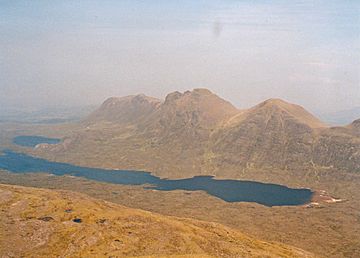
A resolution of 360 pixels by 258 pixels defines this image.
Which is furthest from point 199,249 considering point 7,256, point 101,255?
point 7,256

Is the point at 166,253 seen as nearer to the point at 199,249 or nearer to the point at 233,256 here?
the point at 199,249

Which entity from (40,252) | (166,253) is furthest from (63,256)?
(166,253)

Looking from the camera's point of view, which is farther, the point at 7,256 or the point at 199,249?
the point at 199,249

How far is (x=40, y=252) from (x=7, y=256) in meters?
15.5

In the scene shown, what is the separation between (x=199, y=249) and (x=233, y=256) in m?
18.1

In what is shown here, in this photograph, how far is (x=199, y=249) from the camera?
655 feet

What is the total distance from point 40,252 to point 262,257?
116 meters

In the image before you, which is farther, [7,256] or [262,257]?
[262,257]

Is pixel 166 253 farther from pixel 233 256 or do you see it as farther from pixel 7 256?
pixel 7 256

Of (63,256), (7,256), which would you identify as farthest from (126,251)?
(7,256)

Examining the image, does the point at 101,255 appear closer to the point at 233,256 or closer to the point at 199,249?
the point at 199,249

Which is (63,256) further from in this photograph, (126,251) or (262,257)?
(262,257)

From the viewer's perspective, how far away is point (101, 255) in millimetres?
189625

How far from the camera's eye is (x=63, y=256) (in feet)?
623
